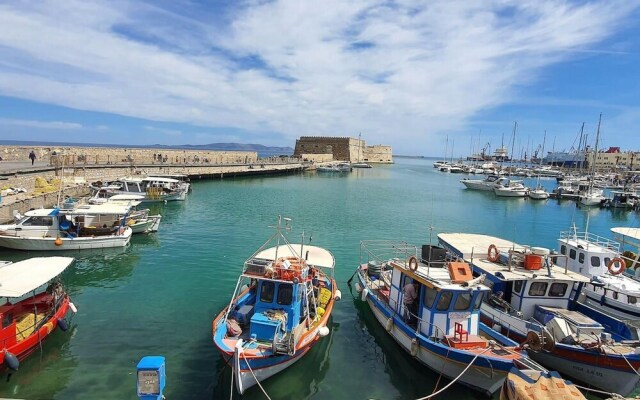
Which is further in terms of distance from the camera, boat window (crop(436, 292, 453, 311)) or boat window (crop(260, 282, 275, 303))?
boat window (crop(260, 282, 275, 303))

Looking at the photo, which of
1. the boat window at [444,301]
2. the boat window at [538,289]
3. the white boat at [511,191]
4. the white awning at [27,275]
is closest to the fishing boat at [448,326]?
the boat window at [444,301]

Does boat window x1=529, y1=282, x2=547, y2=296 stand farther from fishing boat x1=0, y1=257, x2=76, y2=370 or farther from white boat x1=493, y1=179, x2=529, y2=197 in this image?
white boat x1=493, y1=179, x2=529, y2=197

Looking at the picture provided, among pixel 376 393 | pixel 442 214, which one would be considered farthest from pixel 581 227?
pixel 376 393

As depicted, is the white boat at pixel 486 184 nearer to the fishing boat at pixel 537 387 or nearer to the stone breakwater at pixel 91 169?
the stone breakwater at pixel 91 169

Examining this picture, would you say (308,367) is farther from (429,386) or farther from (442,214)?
(442,214)

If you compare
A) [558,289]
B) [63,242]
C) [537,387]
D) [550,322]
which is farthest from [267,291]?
[63,242]

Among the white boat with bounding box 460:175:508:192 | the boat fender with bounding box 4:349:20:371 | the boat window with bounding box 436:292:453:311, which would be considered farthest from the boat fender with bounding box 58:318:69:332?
the white boat with bounding box 460:175:508:192

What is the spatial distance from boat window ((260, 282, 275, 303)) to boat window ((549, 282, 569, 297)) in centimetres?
914

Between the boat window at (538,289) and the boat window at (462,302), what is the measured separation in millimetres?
2868

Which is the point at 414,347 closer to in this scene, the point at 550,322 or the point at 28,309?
the point at 550,322

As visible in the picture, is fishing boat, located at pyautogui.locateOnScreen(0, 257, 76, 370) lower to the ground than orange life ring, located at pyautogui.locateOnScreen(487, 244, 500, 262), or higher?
lower

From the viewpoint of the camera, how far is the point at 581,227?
40750 mm

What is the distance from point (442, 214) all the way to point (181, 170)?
3909cm

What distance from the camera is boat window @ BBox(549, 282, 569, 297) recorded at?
43.9ft
